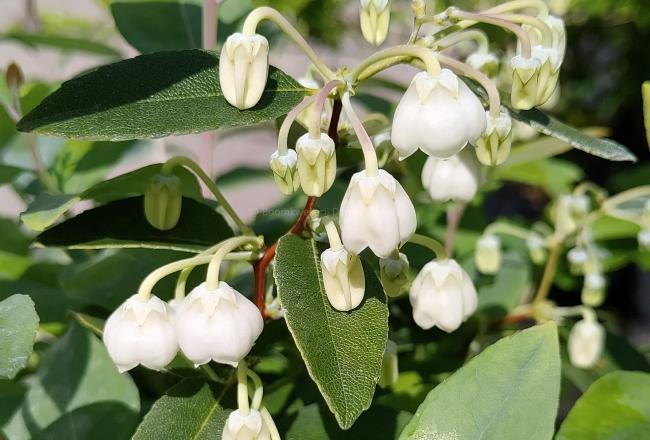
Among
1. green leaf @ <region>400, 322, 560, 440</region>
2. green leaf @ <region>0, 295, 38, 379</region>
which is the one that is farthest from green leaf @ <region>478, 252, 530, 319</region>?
green leaf @ <region>0, 295, 38, 379</region>

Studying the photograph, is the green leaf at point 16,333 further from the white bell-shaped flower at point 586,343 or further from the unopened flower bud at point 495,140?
the white bell-shaped flower at point 586,343

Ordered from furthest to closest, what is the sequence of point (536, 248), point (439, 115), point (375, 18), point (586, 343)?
point (536, 248)
point (586, 343)
point (375, 18)
point (439, 115)

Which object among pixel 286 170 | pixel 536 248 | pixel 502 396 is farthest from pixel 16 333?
pixel 536 248

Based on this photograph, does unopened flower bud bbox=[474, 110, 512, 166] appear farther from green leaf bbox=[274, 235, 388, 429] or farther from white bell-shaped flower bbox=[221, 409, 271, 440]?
white bell-shaped flower bbox=[221, 409, 271, 440]

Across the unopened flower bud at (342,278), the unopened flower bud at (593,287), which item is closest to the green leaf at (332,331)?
the unopened flower bud at (342,278)

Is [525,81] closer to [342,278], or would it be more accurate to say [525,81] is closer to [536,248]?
[342,278]
